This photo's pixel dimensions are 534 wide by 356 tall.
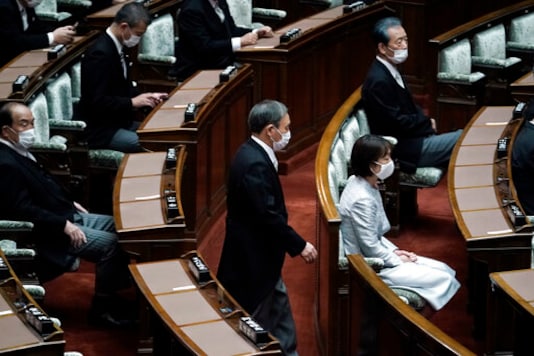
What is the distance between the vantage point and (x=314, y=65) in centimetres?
879

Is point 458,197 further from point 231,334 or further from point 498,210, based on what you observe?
point 231,334

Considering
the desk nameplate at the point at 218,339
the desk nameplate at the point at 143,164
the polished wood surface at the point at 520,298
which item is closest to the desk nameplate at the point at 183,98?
the desk nameplate at the point at 143,164

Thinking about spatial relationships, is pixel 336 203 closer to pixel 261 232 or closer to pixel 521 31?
pixel 261 232

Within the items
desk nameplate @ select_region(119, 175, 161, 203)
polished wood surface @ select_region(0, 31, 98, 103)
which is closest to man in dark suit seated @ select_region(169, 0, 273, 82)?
polished wood surface @ select_region(0, 31, 98, 103)

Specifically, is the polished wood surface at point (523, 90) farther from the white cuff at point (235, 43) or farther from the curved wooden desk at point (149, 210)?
the curved wooden desk at point (149, 210)

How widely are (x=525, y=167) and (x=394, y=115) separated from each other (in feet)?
3.07

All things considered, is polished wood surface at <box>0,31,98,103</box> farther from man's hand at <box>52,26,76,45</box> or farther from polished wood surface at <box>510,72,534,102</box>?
polished wood surface at <box>510,72,534,102</box>

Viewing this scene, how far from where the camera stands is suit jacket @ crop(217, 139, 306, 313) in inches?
226

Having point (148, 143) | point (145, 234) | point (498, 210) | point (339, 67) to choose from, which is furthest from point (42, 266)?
point (339, 67)

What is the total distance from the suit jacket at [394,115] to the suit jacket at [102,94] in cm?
140

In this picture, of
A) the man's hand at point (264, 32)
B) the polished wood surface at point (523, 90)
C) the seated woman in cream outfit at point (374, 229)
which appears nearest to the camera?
the seated woman in cream outfit at point (374, 229)

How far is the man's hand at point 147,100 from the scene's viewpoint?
751 cm

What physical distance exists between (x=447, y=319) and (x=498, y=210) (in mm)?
770

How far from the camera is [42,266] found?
20.2 feet
